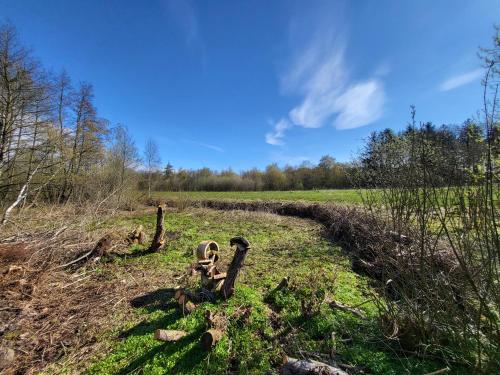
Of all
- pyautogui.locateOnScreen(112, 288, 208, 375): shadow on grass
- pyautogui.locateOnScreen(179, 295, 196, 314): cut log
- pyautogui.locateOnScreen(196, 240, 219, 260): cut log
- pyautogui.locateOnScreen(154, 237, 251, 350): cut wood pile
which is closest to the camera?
pyautogui.locateOnScreen(112, 288, 208, 375): shadow on grass

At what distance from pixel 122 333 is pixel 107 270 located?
104 inches

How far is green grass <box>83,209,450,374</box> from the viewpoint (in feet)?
9.79

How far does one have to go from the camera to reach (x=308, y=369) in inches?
91.1

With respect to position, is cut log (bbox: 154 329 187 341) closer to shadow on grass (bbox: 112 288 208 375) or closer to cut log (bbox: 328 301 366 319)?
shadow on grass (bbox: 112 288 208 375)

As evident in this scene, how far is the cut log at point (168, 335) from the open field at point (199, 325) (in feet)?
0.25

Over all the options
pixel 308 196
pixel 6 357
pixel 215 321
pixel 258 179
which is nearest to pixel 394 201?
pixel 215 321

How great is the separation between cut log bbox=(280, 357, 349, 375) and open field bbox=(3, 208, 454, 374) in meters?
0.59

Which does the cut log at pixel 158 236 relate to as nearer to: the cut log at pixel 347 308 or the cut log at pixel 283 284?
the cut log at pixel 283 284

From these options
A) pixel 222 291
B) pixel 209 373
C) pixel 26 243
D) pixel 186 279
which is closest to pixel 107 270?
pixel 26 243

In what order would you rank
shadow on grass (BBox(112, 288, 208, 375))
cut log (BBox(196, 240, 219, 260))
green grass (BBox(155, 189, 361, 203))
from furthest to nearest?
green grass (BBox(155, 189, 361, 203))
cut log (BBox(196, 240, 219, 260))
shadow on grass (BBox(112, 288, 208, 375))

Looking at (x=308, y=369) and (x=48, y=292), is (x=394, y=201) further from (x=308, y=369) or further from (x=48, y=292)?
(x=48, y=292)

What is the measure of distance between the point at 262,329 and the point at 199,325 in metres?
0.94

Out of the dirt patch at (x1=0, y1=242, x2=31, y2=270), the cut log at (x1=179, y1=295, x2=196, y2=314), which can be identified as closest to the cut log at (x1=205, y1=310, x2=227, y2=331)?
the cut log at (x1=179, y1=295, x2=196, y2=314)

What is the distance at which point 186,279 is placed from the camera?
17.1 ft
